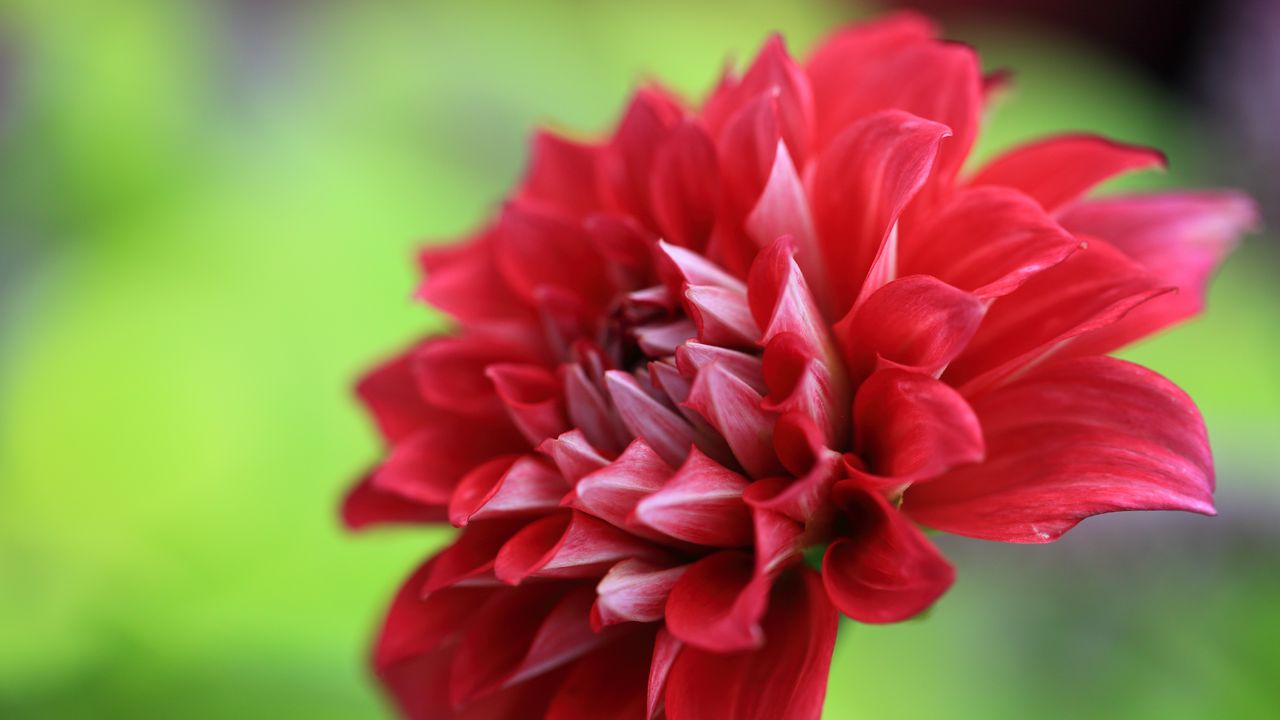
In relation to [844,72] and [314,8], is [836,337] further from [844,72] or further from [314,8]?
[314,8]

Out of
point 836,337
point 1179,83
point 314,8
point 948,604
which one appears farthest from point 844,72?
point 1179,83

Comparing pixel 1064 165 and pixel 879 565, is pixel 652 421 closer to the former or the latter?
pixel 879 565

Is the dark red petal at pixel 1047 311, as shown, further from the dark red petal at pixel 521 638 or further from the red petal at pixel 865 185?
the dark red petal at pixel 521 638

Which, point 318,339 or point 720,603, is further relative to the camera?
point 318,339

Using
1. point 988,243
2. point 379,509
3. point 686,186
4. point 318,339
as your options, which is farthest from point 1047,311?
point 318,339

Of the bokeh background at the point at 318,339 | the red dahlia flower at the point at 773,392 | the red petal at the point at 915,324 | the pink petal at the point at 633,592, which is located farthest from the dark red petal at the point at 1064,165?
the bokeh background at the point at 318,339

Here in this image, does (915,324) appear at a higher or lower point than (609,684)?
higher
